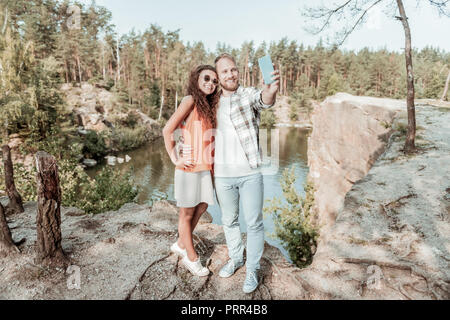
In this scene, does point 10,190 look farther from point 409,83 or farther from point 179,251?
point 409,83

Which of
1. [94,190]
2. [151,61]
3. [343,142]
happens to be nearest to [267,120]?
[151,61]

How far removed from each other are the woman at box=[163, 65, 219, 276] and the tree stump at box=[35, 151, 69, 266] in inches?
51.7

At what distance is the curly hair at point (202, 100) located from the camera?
2.43 meters

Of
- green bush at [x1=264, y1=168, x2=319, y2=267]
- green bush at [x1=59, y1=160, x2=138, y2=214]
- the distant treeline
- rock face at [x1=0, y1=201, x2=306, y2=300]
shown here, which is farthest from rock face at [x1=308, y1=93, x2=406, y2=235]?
the distant treeline

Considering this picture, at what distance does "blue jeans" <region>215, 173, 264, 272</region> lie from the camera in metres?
2.39

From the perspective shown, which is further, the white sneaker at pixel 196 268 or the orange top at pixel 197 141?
A: the white sneaker at pixel 196 268

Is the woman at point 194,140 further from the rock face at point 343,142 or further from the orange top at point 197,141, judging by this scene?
Result: the rock face at point 343,142

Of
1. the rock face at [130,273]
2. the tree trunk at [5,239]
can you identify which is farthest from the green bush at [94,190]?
the tree trunk at [5,239]

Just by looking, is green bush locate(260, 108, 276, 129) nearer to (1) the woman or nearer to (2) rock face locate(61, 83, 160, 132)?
(2) rock face locate(61, 83, 160, 132)

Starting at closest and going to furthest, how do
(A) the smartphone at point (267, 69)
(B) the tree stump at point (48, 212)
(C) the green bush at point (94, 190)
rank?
(A) the smartphone at point (267, 69) → (B) the tree stump at point (48, 212) → (C) the green bush at point (94, 190)

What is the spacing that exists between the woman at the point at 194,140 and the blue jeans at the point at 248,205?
9.4 inches

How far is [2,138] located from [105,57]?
28.9 m

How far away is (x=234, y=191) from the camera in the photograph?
2.49 meters

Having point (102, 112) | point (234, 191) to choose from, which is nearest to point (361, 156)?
point (234, 191)
